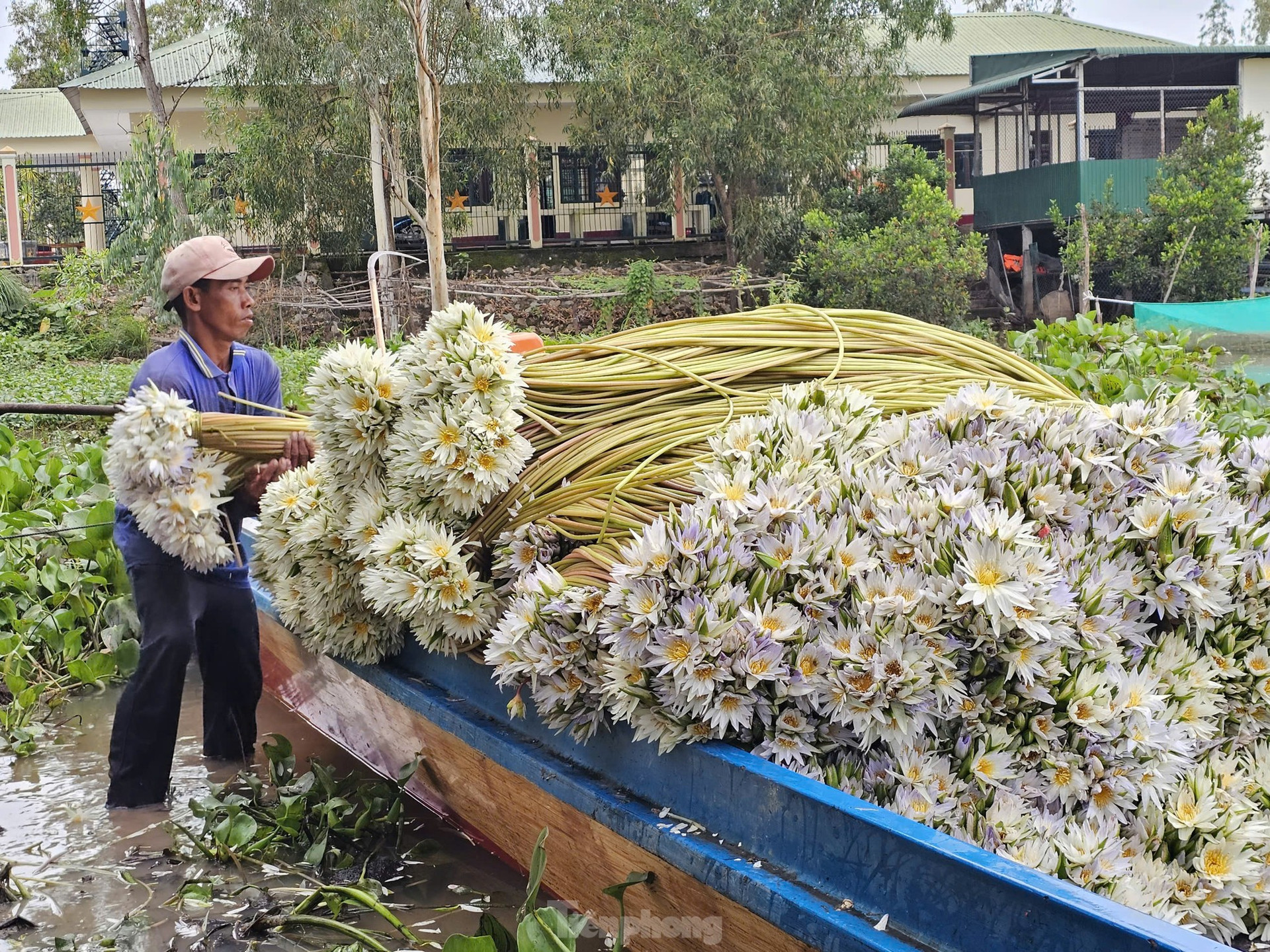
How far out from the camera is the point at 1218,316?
30.8ft

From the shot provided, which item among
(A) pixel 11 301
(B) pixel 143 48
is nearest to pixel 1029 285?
(B) pixel 143 48

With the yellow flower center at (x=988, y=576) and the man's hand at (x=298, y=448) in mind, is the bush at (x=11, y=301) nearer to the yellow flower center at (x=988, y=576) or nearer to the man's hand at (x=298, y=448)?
the man's hand at (x=298, y=448)

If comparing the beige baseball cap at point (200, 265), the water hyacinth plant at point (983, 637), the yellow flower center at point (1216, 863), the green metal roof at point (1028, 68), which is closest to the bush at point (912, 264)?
the green metal roof at point (1028, 68)

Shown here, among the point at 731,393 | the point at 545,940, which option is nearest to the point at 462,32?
the point at 731,393

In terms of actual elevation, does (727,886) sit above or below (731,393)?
below

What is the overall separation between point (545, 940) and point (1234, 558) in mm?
1339

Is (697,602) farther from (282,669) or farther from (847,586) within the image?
(282,669)

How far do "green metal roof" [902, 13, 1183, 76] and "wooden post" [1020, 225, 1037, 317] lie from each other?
19.2 ft

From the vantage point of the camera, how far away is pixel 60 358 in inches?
507

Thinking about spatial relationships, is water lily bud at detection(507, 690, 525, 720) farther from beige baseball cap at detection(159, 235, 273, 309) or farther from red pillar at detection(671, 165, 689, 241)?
red pillar at detection(671, 165, 689, 241)

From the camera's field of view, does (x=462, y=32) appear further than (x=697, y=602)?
Yes

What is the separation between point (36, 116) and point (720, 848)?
2813cm

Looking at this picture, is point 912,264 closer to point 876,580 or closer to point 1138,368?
point 1138,368

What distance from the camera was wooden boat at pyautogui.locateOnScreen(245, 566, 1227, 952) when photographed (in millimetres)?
1444
